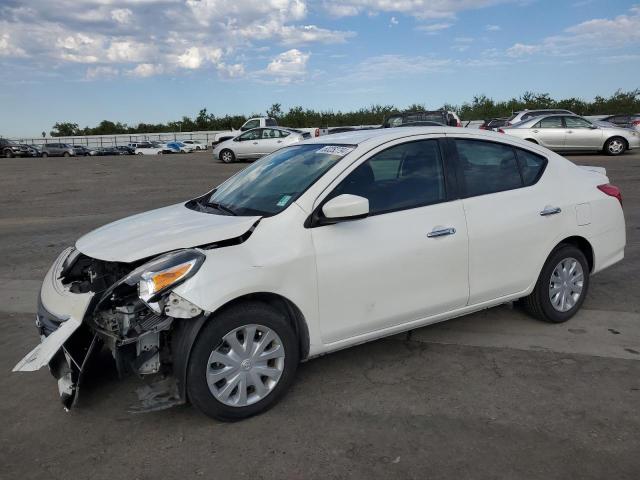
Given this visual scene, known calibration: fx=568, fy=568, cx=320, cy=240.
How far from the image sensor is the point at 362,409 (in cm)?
348

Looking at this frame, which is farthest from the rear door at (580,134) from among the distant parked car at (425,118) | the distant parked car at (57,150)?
the distant parked car at (57,150)

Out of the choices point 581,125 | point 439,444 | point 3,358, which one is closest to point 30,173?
point 3,358

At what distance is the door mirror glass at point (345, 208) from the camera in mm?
3453

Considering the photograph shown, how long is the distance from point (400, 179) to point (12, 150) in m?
46.2

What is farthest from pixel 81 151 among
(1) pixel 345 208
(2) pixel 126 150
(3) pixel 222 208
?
(1) pixel 345 208

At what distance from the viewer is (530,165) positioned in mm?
4652

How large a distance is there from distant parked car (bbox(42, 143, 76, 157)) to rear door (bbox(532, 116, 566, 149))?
43.1 m

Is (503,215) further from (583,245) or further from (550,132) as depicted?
(550,132)

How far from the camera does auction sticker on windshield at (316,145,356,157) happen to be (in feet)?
12.9

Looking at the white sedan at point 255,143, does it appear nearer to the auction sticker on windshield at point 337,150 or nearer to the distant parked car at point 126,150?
the auction sticker on windshield at point 337,150

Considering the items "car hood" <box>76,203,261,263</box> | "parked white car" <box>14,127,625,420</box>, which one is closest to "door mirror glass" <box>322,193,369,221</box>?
"parked white car" <box>14,127,625,420</box>

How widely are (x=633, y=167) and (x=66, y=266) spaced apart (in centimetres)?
1720

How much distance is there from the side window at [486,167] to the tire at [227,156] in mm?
20809

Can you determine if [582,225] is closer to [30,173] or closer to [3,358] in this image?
[3,358]
